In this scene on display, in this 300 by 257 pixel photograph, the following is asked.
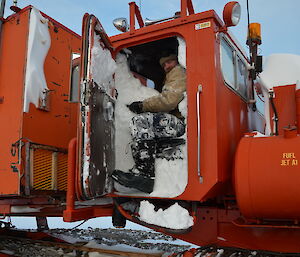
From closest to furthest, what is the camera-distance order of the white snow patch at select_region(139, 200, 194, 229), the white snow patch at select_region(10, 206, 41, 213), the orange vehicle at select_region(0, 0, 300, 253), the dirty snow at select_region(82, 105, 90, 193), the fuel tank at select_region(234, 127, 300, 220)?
1. the fuel tank at select_region(234, 127, 300, 220)
2. the orange vehicle at select_region(0, 0, 300, 253)
3. the dirty snow at select_region(82, 105, 90, 193)
4. the white snow patch at select_region(139, 200, 194, 229)
5. the white snow patch at select_region(10, 206, 41, 213)

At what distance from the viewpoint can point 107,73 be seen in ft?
12.0

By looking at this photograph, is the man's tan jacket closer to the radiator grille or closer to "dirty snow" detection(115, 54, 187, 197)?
"dirty snow" detection(115, 54, 187, 197)

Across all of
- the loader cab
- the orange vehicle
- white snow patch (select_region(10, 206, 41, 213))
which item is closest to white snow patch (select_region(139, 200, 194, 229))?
the orange vehicle

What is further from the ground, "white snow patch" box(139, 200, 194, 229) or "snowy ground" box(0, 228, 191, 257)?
"white snow patch" box(139, 200, 194, 229)

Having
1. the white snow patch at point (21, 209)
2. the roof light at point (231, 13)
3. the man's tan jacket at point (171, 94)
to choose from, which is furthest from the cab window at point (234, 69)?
the white snow patch at point (21, 209)

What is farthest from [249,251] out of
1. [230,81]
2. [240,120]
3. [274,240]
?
[230,81]

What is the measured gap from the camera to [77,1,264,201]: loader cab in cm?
308

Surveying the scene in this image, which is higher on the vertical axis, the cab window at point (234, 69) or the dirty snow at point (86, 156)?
the cab window at point (234, 69)

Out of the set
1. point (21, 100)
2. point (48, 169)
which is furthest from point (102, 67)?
point (48, 169)

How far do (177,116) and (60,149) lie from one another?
159cm

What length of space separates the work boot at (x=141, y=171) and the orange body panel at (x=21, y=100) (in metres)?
1.14

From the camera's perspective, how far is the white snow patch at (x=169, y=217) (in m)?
3.17

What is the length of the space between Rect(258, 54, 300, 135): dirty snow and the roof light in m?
0.59

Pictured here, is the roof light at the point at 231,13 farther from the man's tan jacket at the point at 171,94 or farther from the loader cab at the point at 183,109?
the man's tan jacket at the point at 171,94
